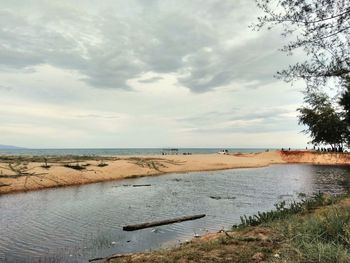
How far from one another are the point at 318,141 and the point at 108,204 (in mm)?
54035

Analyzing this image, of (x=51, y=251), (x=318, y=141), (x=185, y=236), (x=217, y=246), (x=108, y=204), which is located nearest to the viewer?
(x=217, y=246)

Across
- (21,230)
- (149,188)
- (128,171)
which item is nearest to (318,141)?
(128,171)

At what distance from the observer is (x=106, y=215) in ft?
67.0

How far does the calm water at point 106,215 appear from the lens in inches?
547

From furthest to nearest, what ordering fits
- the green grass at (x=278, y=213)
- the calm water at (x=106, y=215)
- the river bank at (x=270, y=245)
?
1. the green grass at (x=278, y=213)
2. the calm water at (x=106, y=215)
3. the river bank at (x=270, y=245)

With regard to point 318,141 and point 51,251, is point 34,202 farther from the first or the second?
point 318,141

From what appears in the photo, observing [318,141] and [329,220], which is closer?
[329,220]

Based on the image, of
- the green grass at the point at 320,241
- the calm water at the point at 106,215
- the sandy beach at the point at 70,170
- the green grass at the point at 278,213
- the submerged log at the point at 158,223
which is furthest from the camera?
the sandy beach at the point at 70,170

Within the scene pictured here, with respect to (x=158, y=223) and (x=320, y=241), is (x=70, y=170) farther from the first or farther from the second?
(x=320, y=241)

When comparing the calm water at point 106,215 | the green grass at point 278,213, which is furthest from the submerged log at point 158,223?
the green grass at point 278,213

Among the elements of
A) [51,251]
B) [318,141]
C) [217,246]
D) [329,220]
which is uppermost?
[318,141]

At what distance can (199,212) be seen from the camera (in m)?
21.3

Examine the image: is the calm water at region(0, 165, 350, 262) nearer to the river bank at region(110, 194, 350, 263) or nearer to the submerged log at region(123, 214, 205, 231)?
the submerged log at region(123, 214, 205, 231)

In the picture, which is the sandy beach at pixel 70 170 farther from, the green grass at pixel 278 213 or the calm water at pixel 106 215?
the green grass at pixel 278 213
